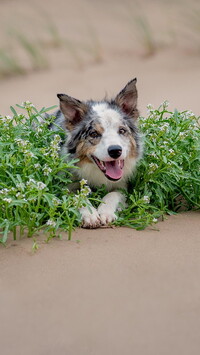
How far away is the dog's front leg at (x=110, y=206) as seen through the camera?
5250 millimetres

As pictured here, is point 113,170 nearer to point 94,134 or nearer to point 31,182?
point 94,134

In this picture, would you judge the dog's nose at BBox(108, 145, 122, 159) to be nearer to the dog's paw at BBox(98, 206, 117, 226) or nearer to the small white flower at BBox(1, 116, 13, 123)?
the dog's paw at BBox(98, 206, 117, 226)

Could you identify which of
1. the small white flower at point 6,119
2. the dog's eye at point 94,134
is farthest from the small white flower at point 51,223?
the small white flower at point 6,119

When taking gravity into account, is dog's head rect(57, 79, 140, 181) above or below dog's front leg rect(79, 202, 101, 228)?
above

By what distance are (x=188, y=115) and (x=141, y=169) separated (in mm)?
797

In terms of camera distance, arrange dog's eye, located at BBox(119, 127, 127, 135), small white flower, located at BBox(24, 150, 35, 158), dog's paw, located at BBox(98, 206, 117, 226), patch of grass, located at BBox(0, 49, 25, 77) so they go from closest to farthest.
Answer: small white flower, located at BBox(24, 150, 35, 158)
dog's paw, located at BBox(98, 206, 117, 226)
dog's eye, located at BBox(119, 127, 127, 135)
patch of grass, located at BBox(0, 49, 25, 77)

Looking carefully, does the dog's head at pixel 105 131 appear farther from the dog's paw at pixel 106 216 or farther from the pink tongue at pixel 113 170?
the dog's paw at pixel 106 216

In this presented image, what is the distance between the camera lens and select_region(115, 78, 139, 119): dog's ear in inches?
230

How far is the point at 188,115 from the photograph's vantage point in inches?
244

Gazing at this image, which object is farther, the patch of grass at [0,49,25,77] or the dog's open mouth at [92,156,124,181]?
the patch of grass at [0,49,25,77]

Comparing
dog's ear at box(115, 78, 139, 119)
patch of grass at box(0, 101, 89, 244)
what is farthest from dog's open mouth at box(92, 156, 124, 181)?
dog's ear at box(115, 78, 139, 119)

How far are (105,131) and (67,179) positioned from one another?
59 cm

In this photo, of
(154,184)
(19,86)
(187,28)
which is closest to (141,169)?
(154,184)

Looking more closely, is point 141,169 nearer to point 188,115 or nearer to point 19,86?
point 188,115
